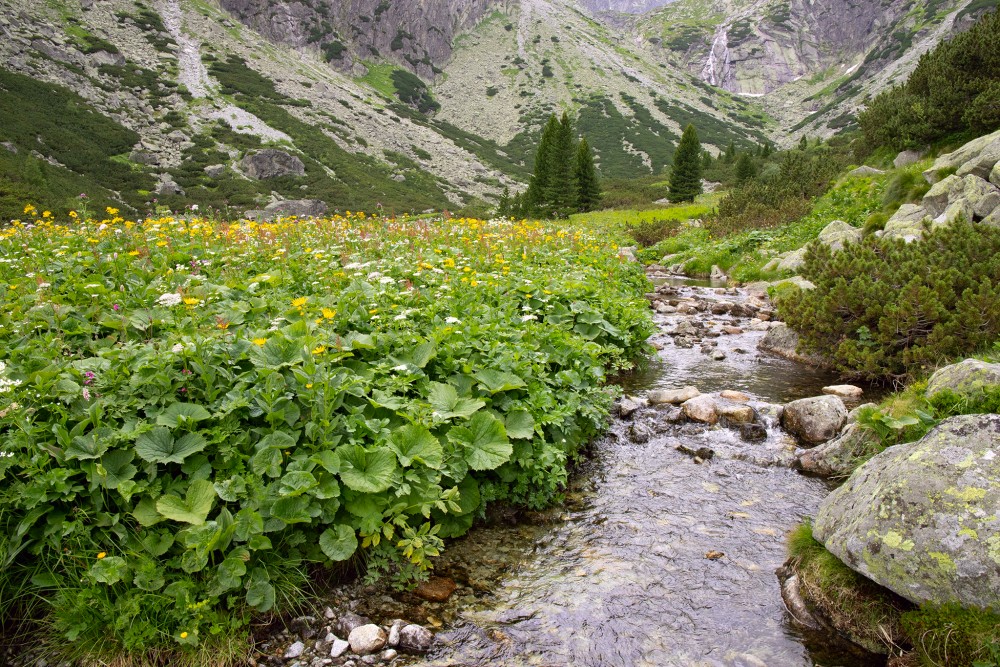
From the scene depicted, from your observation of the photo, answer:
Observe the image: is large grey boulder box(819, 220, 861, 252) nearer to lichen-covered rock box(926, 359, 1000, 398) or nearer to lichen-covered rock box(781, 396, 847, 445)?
lichen-covered rock box(781, 396, 847, 445)

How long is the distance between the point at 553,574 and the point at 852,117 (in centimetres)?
16563

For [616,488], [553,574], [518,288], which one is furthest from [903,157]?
[553,574]

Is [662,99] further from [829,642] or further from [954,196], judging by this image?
[829,642]

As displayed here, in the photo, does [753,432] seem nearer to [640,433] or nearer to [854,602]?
[640,433]

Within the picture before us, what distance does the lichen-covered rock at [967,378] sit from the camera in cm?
448

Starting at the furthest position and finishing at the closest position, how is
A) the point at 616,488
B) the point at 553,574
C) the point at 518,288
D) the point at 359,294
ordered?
the point at 518,288, the point at 359,294, the point at 616,488, the point at 553,574

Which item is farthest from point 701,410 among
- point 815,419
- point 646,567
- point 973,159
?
point 973,159

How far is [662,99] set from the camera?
14962cm

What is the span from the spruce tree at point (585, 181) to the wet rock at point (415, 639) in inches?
1792

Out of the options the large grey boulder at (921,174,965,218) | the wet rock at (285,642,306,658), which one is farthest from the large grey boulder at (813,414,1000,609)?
the large grey boulder at (921,174,965,218)

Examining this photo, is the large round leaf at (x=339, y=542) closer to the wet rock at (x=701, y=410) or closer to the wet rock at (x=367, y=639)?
the wet rock at (x=367, y=639)

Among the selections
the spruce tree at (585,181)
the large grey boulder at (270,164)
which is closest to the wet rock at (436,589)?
the spruce tree at (585,181)

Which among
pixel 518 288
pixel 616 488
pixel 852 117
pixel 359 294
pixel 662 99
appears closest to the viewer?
pixel 616 488

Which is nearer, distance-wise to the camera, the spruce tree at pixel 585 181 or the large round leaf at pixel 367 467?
the large round leaf at pixel 367 467
